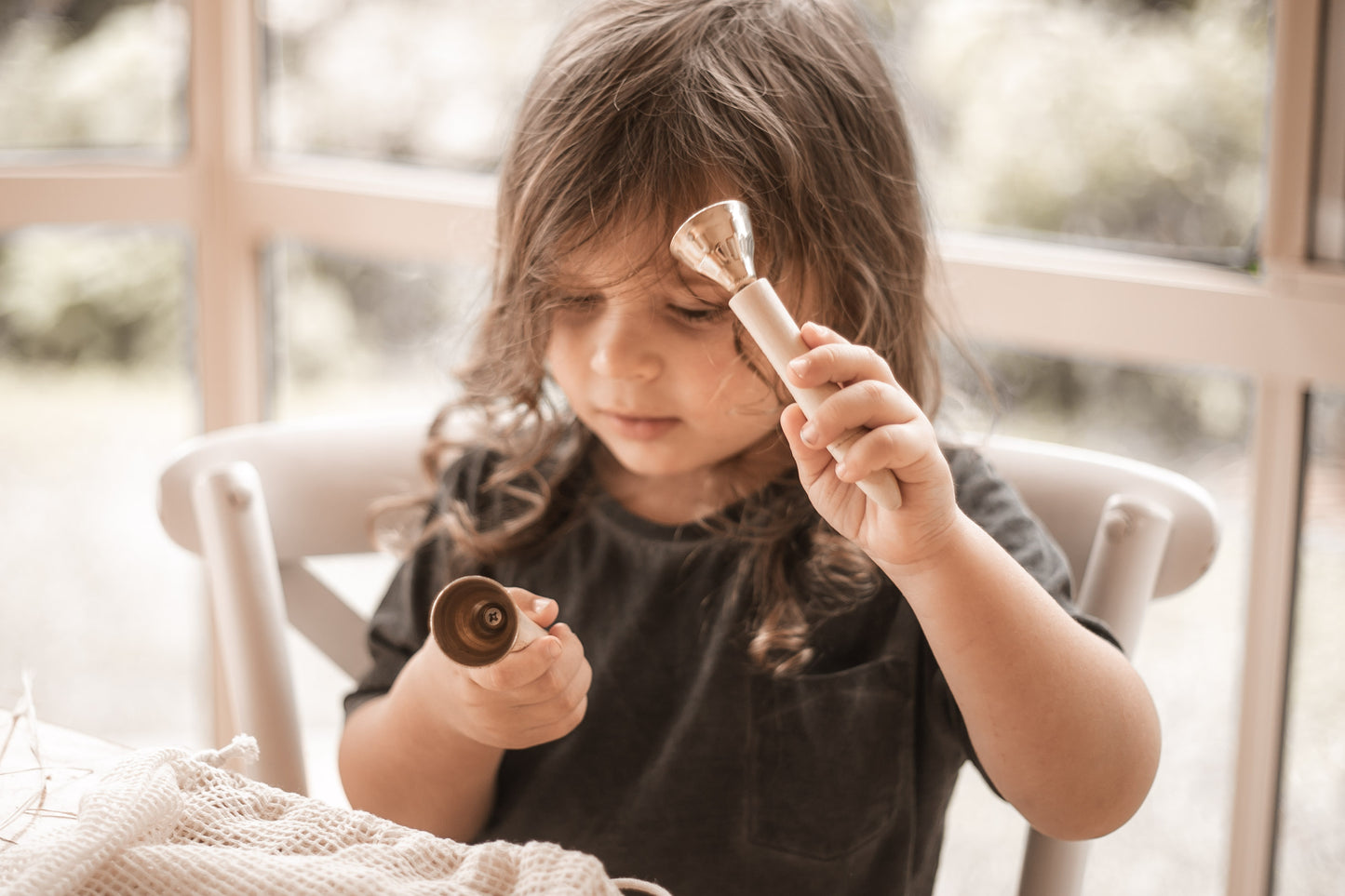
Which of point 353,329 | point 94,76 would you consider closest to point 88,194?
point 94,76

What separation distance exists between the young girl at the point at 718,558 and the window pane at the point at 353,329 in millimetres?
654

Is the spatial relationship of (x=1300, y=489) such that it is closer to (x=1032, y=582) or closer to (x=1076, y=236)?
(x=1076, y=236)

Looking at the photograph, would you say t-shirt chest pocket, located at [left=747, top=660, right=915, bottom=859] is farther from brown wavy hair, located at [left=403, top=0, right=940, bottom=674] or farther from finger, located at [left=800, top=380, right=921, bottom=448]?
finger, located at [left=800, top=380, right=921, bottom=448]

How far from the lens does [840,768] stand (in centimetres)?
79

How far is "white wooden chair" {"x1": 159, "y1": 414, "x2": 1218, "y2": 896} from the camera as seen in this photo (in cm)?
77

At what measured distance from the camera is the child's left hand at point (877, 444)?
0.52m

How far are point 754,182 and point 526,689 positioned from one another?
0.30 metres

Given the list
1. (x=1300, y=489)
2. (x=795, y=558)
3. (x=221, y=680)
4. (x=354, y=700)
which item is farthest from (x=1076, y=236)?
(x=221, y=680)

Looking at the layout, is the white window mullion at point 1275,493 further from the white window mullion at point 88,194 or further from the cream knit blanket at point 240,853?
the white window mullion at point 88,194

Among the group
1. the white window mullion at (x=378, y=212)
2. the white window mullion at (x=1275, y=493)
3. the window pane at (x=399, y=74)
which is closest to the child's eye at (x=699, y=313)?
the white window mullion at (x=1275, y=493)

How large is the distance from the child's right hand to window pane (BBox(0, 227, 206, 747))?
111cm

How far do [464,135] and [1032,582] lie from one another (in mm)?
1022

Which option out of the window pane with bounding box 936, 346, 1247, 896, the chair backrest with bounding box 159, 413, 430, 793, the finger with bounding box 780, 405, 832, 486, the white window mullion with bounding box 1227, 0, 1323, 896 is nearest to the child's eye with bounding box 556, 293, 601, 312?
the finger with bounding box 780, 405, 832, 486

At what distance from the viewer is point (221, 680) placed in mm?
1615
